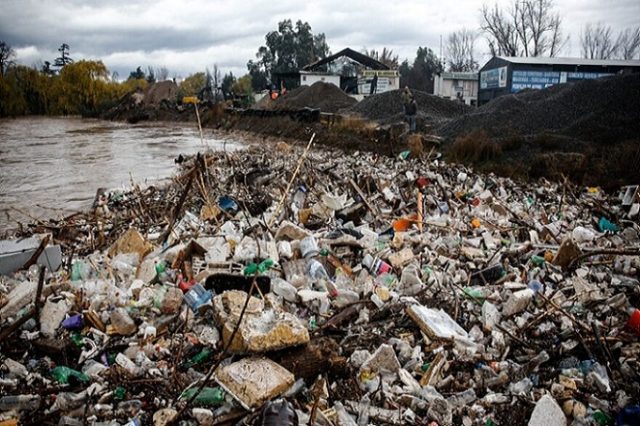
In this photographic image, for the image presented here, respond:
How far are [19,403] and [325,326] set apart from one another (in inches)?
63.1

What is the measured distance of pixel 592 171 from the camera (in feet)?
23.4

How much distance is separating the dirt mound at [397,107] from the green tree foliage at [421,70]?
25.3 metres

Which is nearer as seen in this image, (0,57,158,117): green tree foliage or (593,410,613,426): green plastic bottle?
(593,410,613,426): green plastic bottle

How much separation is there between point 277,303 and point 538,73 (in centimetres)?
2383

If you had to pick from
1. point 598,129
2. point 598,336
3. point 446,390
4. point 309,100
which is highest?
point 309,100

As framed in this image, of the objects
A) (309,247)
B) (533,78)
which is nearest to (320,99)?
(533,78)

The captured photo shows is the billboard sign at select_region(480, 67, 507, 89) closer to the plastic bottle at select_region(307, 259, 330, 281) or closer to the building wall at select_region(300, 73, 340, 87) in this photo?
the building wall at select_region(300, 73, 340, 87)

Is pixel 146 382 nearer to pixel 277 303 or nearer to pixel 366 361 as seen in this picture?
pixel 277 303

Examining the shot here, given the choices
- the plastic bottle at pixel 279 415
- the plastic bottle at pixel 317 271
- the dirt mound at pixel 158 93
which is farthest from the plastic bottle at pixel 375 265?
the dirt mound at pixel 158 93

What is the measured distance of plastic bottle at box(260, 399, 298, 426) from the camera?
173cm

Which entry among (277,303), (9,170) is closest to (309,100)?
(9,170)

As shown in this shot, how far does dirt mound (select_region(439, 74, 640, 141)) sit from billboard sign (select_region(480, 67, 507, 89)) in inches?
424

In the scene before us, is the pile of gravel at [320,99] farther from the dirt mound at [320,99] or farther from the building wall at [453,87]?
the building wall at [453,87]

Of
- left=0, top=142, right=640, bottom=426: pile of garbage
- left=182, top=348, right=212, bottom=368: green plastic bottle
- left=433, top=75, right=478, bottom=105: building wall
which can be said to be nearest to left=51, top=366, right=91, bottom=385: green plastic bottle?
left=0, top=142, right=640, bottom=426: pile of garbage
